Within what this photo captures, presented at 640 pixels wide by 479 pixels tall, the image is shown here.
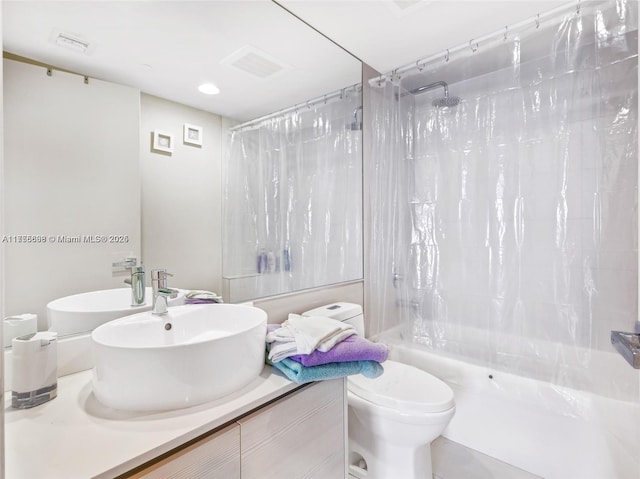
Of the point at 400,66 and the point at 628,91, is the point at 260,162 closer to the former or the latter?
the point at 400,66

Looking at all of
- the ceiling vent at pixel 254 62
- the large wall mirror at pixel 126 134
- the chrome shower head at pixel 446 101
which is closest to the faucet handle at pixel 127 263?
the large wall mirror at pixel 126 134

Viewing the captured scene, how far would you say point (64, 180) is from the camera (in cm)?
102

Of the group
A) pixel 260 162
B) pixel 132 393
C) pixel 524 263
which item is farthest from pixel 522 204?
pixel 132 393

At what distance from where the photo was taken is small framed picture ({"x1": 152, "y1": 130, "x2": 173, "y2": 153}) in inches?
47.8

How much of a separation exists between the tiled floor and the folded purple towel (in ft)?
3.56

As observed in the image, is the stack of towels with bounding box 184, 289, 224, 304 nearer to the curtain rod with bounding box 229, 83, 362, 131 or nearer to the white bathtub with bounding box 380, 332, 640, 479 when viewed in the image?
the curtain rod with bounding box 229, 83, 362, 131

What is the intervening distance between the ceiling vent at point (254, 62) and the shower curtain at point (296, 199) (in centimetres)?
22

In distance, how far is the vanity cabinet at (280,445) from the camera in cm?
77

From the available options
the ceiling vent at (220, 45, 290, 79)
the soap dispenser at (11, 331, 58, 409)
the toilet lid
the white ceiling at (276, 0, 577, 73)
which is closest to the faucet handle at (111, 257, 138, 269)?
the soap dispenser at (11, 331, 58, 409)

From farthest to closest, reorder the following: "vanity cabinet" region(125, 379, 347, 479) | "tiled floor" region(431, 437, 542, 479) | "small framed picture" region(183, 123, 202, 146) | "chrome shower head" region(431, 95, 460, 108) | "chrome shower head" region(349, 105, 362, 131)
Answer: "chrome shower head" region(349, 105, 362, 131)
"chrome shower head" region(431, 95, 460, 108)
"tiled floor" region(431, 437, 542, 479)
"small framed picture" region(183, 123, 202, 146)
"vanity cabinet" region(125, 379, 347, 479)

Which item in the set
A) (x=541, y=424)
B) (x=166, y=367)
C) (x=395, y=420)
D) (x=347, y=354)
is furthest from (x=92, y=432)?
(x=541, y=424)

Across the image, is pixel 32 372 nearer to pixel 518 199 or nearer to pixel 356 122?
pixel 356 122

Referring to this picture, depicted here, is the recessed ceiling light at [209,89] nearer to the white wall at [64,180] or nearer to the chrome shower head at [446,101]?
the white wall at [64,180]

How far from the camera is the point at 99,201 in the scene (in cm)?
108
